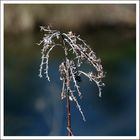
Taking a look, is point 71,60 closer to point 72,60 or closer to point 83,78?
point 72,60

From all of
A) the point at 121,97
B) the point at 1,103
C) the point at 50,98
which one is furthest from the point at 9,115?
the point at 1,103

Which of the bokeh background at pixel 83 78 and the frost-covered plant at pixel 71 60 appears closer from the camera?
the frost-covered plant at pixel 71 60

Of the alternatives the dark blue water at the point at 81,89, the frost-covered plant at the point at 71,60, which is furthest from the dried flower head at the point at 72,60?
the dark blue water at the point at 81,89

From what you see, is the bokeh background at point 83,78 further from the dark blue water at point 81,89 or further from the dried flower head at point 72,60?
the dried flower head at point 72,60

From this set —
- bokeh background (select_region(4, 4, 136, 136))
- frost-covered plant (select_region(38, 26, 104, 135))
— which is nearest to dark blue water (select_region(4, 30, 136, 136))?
bokeh background (select_region(4, 4, 136, 136))

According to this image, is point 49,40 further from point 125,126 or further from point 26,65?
point 26,65

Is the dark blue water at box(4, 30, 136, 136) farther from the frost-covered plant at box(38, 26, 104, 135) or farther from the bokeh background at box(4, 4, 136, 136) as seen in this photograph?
the frost-covered plant at box(38, 26, 104, 135)

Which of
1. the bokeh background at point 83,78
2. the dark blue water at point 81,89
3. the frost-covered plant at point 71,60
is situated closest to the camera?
the frost-covered plant at point 71,60
